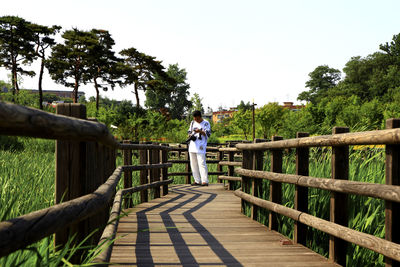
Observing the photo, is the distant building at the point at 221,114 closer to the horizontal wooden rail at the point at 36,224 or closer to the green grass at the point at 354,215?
the green grass at the point at 354,215

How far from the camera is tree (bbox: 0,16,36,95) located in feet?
146

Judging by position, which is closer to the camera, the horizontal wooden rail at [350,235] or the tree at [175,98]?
the horizontal wooden rail at [350,235]

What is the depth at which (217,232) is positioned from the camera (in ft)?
16.3

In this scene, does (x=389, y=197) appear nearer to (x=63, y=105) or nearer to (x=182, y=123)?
(x=63, y=105)

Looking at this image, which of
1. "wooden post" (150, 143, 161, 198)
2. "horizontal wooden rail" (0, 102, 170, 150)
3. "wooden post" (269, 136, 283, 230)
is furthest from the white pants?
"horizontal wooden rail" (0, 102, 170, 150)

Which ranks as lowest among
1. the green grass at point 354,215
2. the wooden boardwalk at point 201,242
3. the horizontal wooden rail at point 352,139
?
the wooden boardwalk at point 201,242

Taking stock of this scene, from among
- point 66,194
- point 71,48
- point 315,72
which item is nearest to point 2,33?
point 71,48

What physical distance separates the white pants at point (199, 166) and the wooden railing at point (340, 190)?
4.59 metres

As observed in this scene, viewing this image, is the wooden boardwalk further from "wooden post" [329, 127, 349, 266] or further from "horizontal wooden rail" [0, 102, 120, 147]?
"horizontal wooden rail" [0, 102, 120, 147]

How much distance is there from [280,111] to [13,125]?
60163 millimetres

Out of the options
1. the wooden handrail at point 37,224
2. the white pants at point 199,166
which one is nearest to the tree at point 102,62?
the white pants at point 199,166

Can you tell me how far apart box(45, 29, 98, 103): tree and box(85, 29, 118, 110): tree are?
0.56 meters

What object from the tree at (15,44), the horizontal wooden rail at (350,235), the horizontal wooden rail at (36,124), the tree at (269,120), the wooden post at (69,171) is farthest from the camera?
the tree at (269,120)

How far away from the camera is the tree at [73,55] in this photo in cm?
4588
